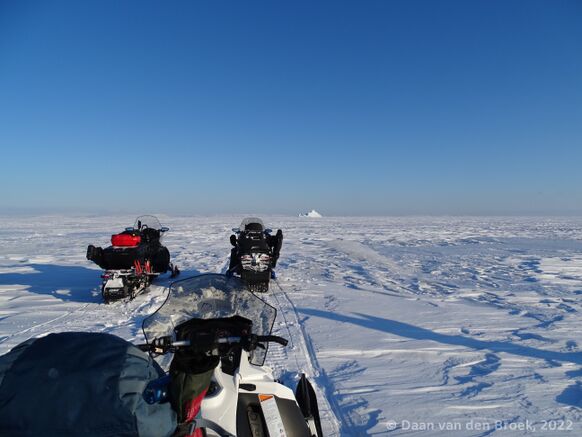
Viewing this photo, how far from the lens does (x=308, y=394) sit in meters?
2.75

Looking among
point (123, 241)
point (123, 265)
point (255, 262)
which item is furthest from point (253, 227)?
point (123, 265)

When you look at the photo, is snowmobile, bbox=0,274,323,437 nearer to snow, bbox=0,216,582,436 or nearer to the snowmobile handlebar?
the snowmobile handlebar

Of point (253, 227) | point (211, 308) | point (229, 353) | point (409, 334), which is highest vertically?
point (253, 227)

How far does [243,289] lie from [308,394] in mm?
930

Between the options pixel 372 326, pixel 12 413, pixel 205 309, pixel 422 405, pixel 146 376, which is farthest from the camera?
pixel 372 326

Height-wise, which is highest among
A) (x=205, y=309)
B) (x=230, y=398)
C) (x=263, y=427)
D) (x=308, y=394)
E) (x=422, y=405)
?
(x=205, y=309)

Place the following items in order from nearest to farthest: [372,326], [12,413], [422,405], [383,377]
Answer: [12,413] → [422,405] → [383,377] → [372,326]

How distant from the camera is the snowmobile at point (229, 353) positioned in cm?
181

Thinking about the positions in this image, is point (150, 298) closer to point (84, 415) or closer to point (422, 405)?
point (422, 405)

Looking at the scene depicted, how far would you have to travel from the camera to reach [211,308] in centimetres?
259

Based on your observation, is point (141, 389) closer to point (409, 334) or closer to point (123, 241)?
point (409, 334)

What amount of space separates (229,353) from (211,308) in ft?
1.42

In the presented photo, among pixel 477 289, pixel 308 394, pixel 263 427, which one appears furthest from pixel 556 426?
pixel 477 289

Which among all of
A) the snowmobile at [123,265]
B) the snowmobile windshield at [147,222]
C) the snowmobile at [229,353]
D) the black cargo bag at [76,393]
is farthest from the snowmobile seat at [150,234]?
the black cargo bag at [76,393]
